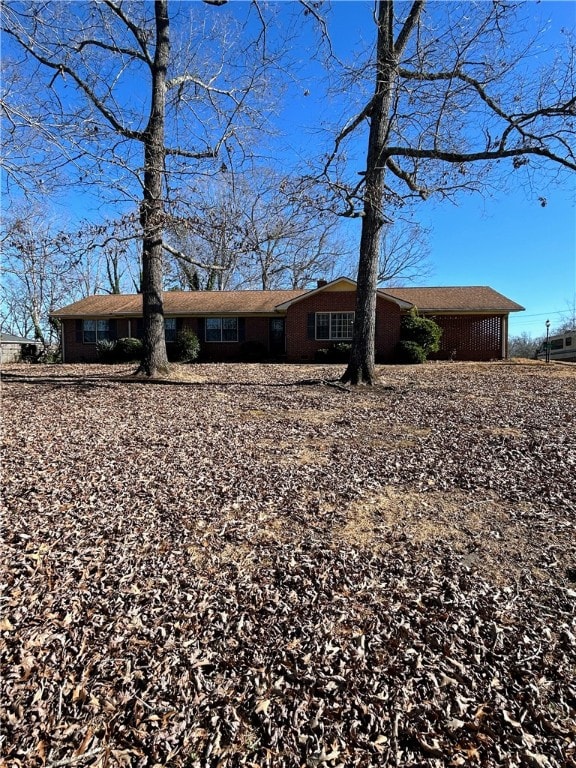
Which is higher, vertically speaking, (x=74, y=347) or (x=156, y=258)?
(x=156, y=258)

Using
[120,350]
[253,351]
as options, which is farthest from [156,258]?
[120,350]

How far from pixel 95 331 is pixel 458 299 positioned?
1786 cm

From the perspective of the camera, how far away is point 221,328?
2097 cm

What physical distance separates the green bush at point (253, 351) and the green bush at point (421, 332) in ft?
20.3

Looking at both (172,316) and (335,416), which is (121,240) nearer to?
(335,416)

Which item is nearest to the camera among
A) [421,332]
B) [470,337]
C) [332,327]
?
[421,332]

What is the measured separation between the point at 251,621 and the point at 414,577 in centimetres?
111

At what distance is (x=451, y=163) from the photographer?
8766 millimetres

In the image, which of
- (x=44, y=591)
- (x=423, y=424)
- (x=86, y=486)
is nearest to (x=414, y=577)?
(x=44, y=591)

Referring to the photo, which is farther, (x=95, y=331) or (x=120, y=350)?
(x=95, y=331)

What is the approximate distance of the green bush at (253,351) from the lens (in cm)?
1978

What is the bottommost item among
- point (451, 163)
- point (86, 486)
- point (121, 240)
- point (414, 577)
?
point (414, 577)

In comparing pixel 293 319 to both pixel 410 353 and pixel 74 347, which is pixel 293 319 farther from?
pixel 74 347

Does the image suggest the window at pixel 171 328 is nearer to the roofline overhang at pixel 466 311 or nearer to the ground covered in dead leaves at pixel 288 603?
the roofline overhang at pixel 466 311
